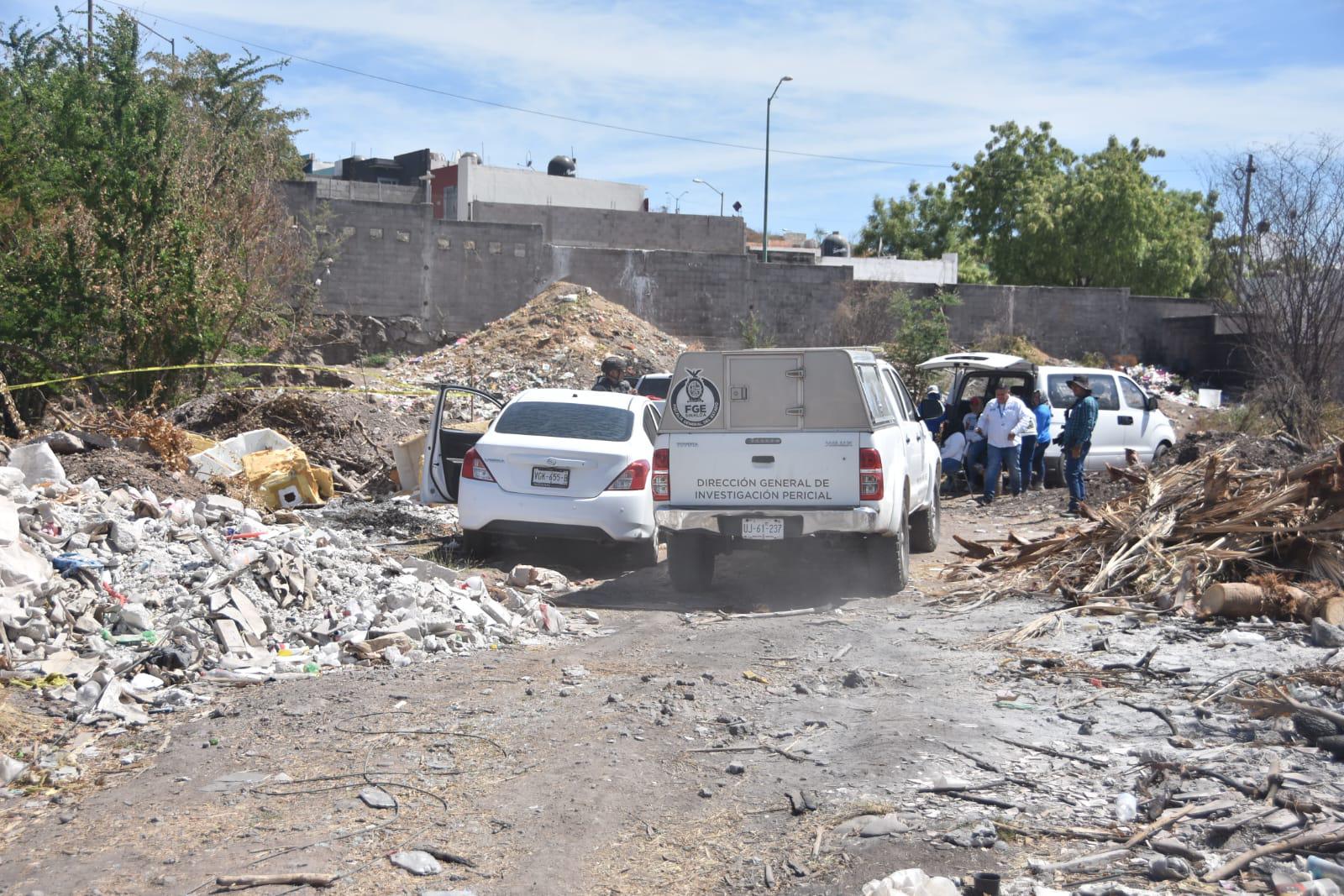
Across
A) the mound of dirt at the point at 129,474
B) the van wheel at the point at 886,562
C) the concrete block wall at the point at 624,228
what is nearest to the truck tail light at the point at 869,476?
the van wheel at the point at 886,562

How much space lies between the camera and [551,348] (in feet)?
92.2

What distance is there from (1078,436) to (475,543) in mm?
8004

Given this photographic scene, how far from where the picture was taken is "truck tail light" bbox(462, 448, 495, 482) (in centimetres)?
1038

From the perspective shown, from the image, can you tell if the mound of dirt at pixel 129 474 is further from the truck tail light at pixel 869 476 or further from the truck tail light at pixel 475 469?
the truck tail light at pixel 869 476

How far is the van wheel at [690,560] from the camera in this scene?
10039 mm

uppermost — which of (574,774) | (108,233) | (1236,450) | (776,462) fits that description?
(108,233)

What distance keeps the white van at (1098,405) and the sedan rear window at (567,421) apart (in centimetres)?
820

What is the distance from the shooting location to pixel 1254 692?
6.26 metres

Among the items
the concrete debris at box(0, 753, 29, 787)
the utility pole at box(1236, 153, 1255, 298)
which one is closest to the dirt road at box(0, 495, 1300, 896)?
the concrete debris at box(0, 753, 29, 787)

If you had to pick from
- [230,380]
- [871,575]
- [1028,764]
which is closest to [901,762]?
[1028,764]

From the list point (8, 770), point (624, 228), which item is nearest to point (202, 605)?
point (8, 770)

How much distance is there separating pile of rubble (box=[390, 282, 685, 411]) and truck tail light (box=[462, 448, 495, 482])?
15471mm

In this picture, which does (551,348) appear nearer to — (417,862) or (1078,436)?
(1078,436)

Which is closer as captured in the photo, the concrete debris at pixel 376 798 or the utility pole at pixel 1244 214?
the concrete debris at pixel 376 798
